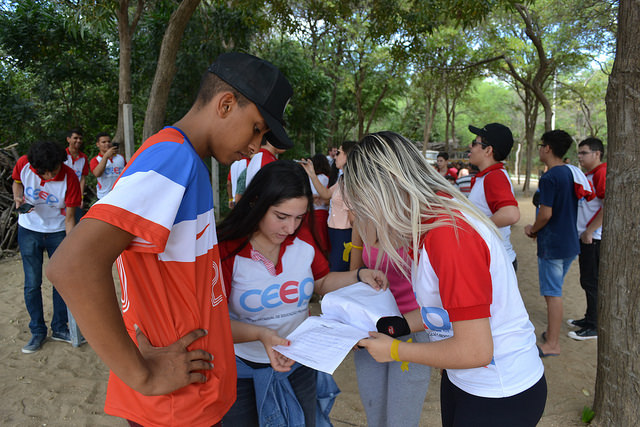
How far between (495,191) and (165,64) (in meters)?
3.91

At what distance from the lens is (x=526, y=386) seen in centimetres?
142

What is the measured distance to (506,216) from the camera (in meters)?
3.21

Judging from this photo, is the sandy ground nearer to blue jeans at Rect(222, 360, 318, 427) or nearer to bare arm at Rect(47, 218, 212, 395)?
blue jeans at Rect(222, 360, 318, 427)

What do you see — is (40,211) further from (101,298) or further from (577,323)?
(577,323)

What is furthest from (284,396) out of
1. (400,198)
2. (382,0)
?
(382,0)

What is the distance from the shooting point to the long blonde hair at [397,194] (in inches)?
51.5

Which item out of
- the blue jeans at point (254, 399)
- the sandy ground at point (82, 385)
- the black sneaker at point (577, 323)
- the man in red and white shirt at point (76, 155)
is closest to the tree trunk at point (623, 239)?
the sandy ground at point (82, 385)

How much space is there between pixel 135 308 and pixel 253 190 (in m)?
0.90

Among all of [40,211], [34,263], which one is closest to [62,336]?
[34,263]

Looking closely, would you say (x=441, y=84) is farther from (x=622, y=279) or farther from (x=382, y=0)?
(x=622, y=279)

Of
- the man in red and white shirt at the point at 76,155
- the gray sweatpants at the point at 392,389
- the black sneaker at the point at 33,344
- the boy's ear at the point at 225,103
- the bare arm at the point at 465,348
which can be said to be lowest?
the black sneaker at the point at 33,344

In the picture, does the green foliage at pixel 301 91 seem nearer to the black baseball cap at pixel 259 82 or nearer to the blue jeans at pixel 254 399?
the blue jeans at pixel 254 399

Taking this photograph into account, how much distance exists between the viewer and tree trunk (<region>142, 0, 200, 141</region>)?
468cm

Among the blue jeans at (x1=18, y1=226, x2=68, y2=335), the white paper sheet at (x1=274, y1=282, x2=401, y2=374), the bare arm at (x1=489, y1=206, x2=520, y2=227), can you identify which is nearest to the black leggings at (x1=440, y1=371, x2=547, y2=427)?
the white paper sheet at (x1=274, y1=282, x2=401, y2=374)
